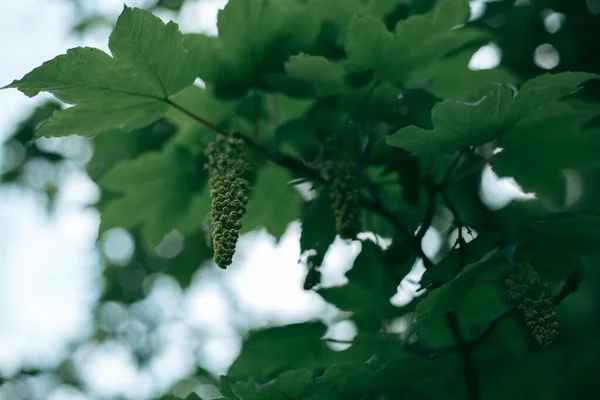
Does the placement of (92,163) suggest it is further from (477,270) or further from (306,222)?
(477,270)

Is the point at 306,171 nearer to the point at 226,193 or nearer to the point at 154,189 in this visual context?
the point at 226,193

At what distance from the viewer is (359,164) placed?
66.6 inches

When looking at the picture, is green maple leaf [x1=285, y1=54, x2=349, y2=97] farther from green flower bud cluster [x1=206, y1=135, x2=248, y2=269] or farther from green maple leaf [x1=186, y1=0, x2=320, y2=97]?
green flower bud cluster [x1=206, y1=135, x2=248, y2=269]

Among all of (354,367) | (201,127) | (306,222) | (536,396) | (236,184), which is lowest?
(536,396)

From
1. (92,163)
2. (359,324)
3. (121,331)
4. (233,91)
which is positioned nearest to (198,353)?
(121,331)

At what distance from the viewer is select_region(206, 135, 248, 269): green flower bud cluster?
1.32 meters

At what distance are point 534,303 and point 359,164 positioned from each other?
1.90 feet

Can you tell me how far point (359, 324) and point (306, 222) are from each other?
1.59ft

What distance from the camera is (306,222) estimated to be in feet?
5.37

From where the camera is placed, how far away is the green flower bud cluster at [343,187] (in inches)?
61.6

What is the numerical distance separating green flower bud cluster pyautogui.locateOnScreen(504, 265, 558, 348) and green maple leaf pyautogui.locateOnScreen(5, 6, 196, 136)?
0.85 m

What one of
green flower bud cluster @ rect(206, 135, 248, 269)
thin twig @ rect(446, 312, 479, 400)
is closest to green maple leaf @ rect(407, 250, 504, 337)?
thin twig @ rect(446, 312, 479, 400)

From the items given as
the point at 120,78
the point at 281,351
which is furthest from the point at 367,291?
the point at 120,78

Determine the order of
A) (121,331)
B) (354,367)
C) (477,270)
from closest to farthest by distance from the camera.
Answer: (477,270) → (354,367) → (121,331)
